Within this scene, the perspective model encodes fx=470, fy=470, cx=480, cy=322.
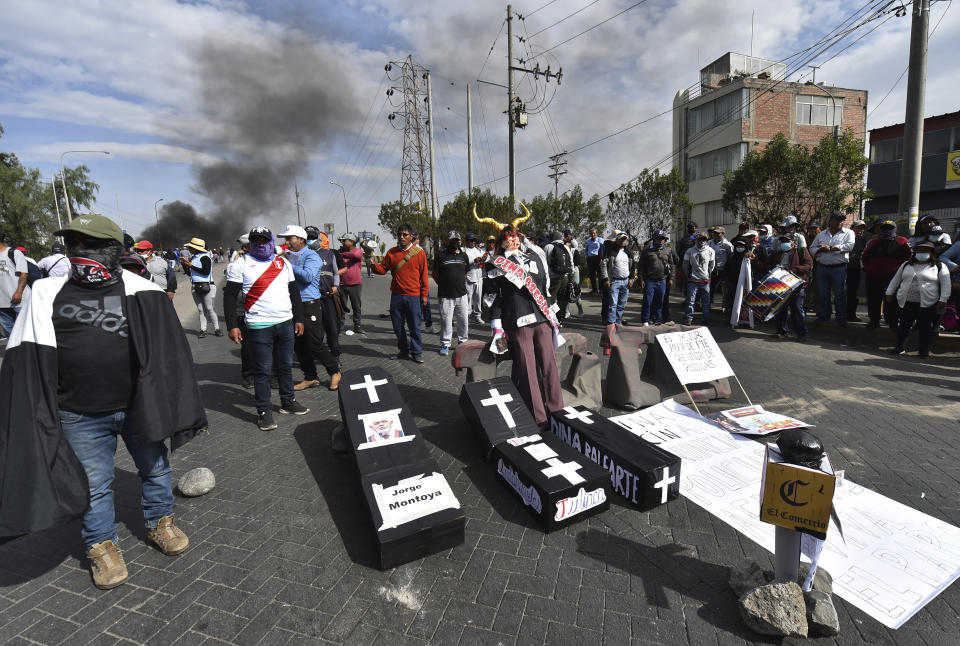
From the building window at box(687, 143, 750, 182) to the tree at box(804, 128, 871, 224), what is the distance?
20.8 metres

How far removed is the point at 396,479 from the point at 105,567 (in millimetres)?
1693

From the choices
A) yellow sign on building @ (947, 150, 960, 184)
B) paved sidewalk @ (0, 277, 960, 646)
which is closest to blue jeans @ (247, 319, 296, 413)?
paved sidewalk @ (0, 277, 960, 646)

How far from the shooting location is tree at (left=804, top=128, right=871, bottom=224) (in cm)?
1534

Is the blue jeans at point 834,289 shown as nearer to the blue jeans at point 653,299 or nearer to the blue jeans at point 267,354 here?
the blue jeans at point 653,299

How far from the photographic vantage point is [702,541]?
301cm

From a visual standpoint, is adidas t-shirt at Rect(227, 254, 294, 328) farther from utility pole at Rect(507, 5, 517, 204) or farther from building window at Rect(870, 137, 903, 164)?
building window at Rect(870, 137, 903, 164)

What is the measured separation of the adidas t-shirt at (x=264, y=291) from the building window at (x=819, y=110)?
43.7 metres

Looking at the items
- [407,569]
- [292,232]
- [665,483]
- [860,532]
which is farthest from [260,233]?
[860,532]

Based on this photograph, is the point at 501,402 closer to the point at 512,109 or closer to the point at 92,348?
the point at 92,348

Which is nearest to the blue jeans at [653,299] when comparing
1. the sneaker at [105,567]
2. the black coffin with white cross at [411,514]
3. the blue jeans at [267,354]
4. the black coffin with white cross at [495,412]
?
the black coffin with white cross at [495,412]

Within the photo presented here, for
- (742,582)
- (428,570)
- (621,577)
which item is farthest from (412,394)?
(742,582)

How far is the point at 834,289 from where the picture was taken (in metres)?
9.00

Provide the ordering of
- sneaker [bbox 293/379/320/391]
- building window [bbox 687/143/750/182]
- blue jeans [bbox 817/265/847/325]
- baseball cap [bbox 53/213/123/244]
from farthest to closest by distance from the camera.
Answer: building window [bbox 687/143/750/182], blue jeans [bbox 817/265/847/325], sneaker [bbox 293/379/320/391], baseball cap [bbox 53/213/123/244]

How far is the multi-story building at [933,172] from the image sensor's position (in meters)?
28.9
